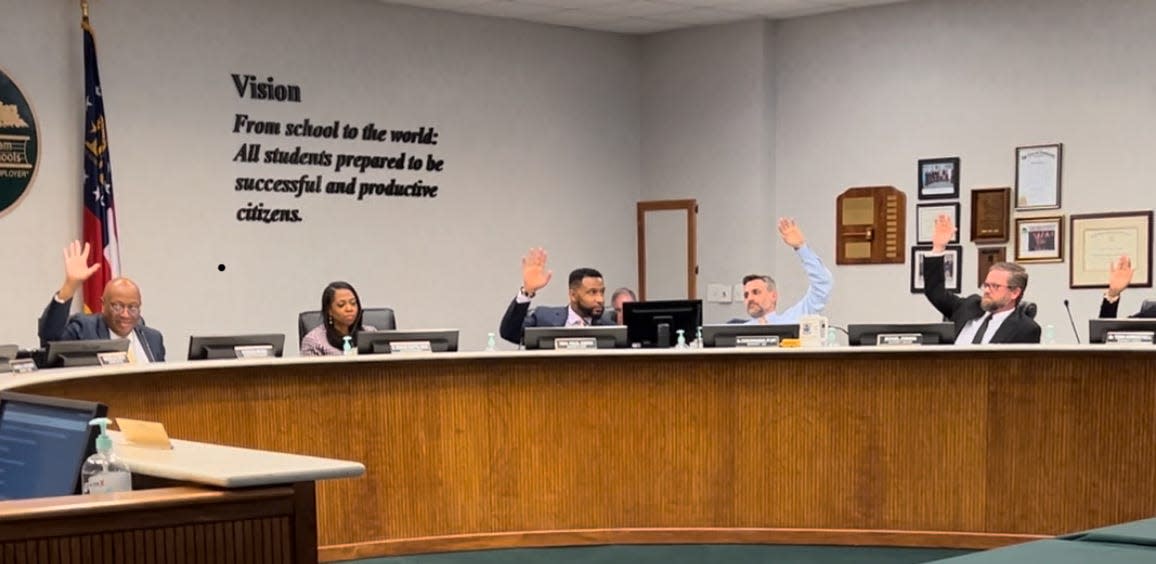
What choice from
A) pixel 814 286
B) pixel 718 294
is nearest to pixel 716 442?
pixel 814 286

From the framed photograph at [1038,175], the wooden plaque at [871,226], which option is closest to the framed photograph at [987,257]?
the framed photograph at [1038,175]

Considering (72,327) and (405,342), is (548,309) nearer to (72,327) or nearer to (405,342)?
(405,342)

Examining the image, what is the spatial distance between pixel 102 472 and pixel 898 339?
4347mm

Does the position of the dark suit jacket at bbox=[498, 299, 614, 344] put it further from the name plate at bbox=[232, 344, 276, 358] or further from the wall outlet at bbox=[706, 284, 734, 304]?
the wall outlet at bbox=[706, 284, 734, 304]

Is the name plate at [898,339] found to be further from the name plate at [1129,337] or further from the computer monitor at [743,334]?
the name plate at [1129,337]

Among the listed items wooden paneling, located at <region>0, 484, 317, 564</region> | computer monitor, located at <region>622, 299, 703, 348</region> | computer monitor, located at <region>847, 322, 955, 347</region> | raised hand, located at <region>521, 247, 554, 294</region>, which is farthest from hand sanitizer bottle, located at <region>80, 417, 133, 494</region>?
raised hand, located at <region>521, 247, 554, 294</region>

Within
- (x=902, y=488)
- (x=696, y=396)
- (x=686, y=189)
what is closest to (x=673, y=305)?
(x=696, y=396)

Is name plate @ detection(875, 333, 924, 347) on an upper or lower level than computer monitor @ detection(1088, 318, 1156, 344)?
lower

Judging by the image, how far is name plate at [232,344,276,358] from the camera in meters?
6.40

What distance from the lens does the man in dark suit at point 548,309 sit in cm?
761

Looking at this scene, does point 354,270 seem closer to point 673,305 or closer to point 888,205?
point 673,305

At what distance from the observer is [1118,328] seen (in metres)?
6.21

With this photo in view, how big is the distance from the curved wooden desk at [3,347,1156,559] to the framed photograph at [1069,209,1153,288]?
130 inches

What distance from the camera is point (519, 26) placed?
35.0 ft
